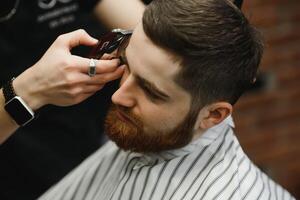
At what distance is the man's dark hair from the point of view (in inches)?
45.2

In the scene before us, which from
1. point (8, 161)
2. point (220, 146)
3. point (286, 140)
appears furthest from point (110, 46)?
point (286, 140)

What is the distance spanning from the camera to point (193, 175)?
54.6 inches

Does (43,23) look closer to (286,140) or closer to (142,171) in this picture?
(142,171)

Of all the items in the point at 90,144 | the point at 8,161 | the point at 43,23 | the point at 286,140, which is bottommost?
the point at 286,140

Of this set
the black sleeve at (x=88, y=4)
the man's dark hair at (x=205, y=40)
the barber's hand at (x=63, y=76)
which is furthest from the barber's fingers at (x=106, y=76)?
the black sleeve at (x=88, y=4)

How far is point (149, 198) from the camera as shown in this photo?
141cm

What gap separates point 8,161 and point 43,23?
505 mm

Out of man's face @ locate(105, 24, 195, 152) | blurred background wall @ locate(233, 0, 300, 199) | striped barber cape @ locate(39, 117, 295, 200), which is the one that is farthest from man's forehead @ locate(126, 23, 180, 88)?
blurred background wall @ locate(233, 0, 300, 199)

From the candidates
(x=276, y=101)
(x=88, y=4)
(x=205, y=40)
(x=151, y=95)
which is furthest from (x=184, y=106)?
(x=276, y=101)

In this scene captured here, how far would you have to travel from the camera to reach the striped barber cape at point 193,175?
4.40 feet

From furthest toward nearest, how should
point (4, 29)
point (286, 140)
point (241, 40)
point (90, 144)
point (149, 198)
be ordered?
point (286, 140) < point (90, 144) < point (4, 29) < point (149, 198) < point (241, 40)

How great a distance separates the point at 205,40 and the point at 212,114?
0.26 meters

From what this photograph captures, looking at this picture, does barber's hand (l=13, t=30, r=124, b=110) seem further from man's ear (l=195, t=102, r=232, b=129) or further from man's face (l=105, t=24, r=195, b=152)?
man's ear (l=195, t=102, r=232, b=129)

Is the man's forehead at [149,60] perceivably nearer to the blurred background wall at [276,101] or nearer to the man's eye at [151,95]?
the man's eye at [151,95]
